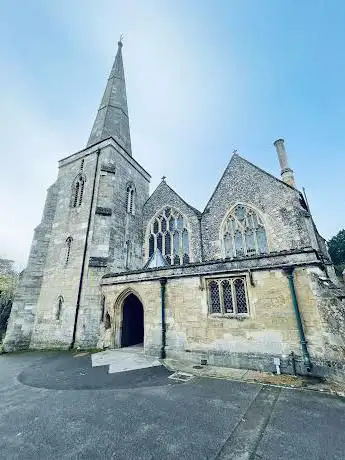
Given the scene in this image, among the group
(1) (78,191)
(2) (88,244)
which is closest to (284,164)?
(2) (88,244)

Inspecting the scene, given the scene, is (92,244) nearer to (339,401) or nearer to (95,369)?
(95,369)

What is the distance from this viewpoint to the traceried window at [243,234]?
13734 mm

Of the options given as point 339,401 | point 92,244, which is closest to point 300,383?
point 339,401

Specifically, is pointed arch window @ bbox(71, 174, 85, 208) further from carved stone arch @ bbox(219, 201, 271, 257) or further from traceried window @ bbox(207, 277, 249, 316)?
traceried window @ bbox(207, 277, 249, 316)

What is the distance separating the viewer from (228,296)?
861 cm

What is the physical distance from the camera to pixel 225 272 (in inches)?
342

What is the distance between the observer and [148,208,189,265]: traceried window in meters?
16.0

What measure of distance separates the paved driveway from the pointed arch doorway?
5.10 meters

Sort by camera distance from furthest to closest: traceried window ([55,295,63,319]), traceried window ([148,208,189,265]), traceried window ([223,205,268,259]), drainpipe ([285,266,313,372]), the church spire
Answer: the church spire < traceried window ([148,208,189,265]) < traceried window ([223,205,268,259]) < traceried window ([55,295,63,319]) < drainpipe ([285,266,313,372])

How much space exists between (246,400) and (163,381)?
8.16 feet

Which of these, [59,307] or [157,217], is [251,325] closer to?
[59,307]

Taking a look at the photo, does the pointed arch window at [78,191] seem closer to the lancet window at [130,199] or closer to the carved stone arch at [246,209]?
the lancet window at [130,199]

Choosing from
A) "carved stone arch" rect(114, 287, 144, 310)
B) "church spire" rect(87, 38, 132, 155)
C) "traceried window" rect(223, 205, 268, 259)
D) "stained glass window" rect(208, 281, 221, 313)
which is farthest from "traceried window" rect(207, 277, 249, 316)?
"church spire" rect(87, 38, 132, 155)

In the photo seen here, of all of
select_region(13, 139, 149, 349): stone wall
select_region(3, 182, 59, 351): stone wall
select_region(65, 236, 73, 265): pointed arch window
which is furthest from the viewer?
select_region(65, 236, 73, 265): pointed arch window
